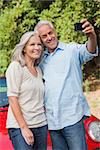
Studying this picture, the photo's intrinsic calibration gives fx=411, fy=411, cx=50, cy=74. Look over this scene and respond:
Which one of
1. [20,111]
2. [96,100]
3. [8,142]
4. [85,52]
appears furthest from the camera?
[96,100]

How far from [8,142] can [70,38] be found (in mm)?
5751

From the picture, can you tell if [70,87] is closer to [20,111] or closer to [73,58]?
[73,58]

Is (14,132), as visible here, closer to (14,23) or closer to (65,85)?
(65,85)

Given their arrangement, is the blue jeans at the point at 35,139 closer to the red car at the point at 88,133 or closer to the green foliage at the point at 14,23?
the red car at the point at 88,133

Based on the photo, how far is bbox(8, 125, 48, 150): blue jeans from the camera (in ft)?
9.46

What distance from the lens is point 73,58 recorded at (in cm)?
301

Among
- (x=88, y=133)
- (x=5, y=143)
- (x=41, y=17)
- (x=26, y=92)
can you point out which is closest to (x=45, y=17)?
(x=41, y=17)

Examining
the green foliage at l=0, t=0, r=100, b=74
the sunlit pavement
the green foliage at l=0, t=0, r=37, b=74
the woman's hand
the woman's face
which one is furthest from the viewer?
the green foliage at l=0, t=0, r=37, b=74

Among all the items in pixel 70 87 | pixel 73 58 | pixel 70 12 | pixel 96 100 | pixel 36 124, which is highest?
pixel 70 12

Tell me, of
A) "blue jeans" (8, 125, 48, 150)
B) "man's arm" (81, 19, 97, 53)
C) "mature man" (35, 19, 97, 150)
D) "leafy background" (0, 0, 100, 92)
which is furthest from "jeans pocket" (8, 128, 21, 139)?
"leafy background" (0, 0, 100, 92)

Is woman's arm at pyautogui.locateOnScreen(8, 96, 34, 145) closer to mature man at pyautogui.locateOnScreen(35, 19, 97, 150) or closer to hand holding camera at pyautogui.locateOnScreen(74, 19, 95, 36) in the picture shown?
mature man at pyautogui.locateOnScreen(35, 19, 97, 150)

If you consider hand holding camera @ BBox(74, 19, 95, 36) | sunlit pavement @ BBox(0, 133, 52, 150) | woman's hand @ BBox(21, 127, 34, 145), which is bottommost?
sunlit pavement @ BBox(0, 133, 52, 150)

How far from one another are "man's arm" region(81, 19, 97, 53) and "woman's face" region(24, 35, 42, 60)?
0.34 metres

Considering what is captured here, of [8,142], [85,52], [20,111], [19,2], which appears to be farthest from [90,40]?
[19,2]
